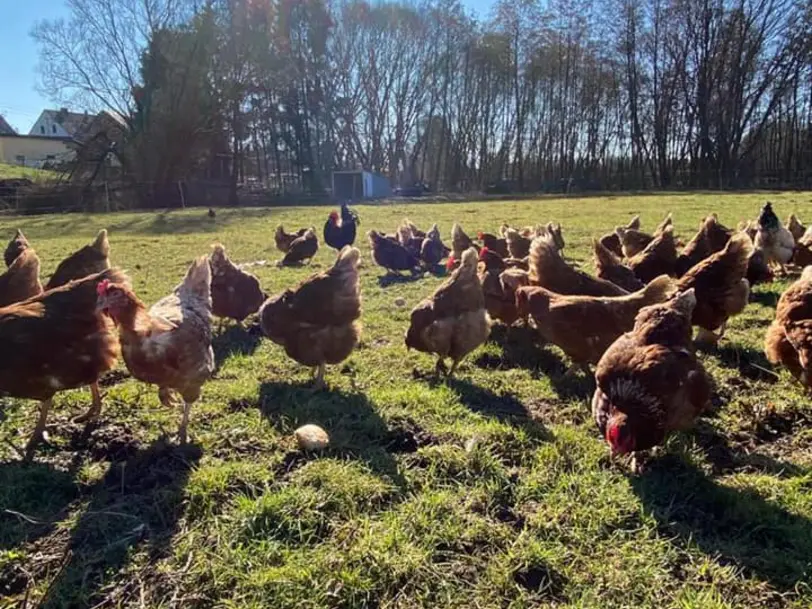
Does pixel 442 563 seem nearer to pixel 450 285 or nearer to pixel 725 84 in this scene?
pixel 450 285

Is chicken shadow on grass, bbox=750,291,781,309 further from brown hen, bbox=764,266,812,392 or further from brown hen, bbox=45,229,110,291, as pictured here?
brown hen, bbox=45,229,110,291

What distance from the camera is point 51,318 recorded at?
353 cm

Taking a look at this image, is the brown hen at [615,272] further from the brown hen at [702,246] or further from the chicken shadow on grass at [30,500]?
the chicken shadow on grass at [30,500]

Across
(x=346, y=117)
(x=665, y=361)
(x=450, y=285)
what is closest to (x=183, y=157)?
(x=346, y=117)

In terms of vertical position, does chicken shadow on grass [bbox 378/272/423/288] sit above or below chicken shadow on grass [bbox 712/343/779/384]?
above

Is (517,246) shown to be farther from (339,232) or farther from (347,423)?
(347,423)

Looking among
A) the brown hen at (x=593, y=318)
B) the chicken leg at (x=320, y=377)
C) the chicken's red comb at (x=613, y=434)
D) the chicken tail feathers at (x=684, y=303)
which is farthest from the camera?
the chicken leg at (x=320, y=377)

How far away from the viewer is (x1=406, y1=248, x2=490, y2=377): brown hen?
4906mm

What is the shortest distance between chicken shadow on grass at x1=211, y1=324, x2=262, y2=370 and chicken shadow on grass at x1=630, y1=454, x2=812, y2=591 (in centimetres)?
383

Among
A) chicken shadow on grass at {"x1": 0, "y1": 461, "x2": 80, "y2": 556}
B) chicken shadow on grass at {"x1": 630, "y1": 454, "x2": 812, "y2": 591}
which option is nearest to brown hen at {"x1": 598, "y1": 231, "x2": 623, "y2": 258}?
chicken shadow on grass at {"x1": 630, "y1": 454, "x2": 812, "y2": 591}

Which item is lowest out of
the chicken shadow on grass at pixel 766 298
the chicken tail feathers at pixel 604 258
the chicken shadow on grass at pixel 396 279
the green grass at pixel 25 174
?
the chicken shadow on grass at pixel 766 298

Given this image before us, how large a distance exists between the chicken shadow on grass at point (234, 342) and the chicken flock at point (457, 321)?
0.25 m

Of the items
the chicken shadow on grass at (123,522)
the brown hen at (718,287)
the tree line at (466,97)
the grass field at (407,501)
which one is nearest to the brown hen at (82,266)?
the grass field at (407,501)

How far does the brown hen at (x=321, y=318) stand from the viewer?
473 centimetres
